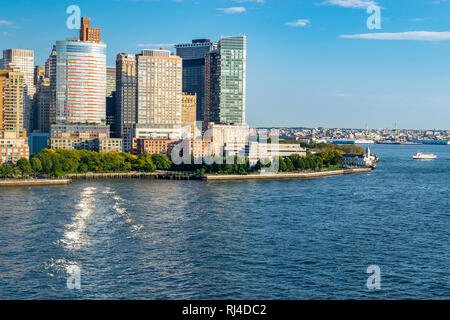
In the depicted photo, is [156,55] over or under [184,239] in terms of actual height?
over

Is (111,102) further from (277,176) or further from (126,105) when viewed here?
(277,176)

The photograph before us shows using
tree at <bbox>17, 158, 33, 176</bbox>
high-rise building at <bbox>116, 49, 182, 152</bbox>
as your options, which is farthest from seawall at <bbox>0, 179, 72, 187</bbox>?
high-rise building at <bbox>116, 49, 182, 152</bbox>

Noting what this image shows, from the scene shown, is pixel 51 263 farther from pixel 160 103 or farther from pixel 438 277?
pixel 160 103

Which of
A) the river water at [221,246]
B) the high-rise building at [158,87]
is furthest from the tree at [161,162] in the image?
the river water at [221,246]

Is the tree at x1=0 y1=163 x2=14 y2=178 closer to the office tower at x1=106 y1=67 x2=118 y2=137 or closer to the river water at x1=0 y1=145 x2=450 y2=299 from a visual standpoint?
the river water at x1=0 y1=145 x2=450 y2=299

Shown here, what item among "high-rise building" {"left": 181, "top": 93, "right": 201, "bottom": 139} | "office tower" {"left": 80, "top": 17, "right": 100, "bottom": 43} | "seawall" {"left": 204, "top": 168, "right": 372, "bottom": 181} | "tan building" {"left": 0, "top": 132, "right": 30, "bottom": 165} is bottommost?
"seawall" {"left": 204, "top": 168, "right": 372, "bottom": 181}
